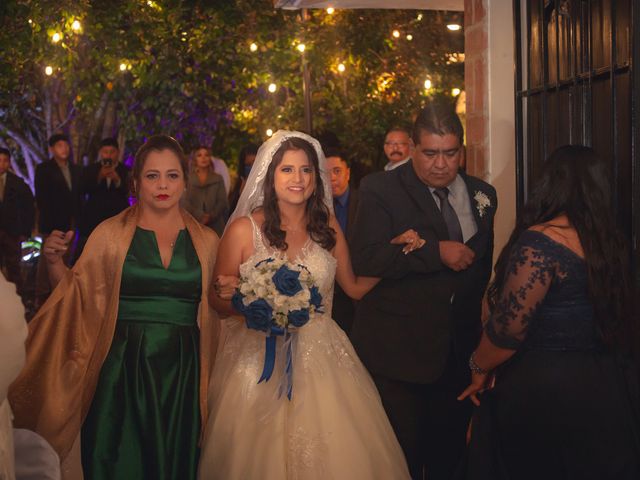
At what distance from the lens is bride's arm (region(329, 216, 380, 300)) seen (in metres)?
5.37

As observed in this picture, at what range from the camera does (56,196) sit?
13.0 metres

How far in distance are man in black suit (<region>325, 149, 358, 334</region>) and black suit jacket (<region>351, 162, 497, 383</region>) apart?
2.64 metres

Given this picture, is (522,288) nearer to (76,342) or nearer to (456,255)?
(456,255)

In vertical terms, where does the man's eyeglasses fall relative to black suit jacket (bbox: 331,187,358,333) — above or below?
above

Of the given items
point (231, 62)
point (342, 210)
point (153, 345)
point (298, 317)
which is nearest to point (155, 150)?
point (153, 345)

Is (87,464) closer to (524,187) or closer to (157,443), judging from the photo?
(157,443)

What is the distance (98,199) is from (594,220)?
8996 millimetres

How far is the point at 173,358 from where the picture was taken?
5.33 metres

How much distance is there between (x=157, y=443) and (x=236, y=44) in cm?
1151

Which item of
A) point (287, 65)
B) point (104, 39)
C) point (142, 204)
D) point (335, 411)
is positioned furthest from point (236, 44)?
point (335, 411)

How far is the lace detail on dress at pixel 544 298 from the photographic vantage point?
3.98m

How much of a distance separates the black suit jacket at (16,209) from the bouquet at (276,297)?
8521 millimetres

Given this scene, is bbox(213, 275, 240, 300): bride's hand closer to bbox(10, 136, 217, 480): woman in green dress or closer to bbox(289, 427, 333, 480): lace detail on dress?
bbox(10, 136, 217, 480): woman in green dress

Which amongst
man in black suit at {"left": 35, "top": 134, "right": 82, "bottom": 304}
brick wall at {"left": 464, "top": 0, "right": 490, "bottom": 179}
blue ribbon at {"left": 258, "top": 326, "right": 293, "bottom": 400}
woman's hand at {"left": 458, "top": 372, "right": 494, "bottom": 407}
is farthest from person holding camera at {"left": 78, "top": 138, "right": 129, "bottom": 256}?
woman's hand at {"left": 458, "top": 372, "right": 494, "bottom": 407}
